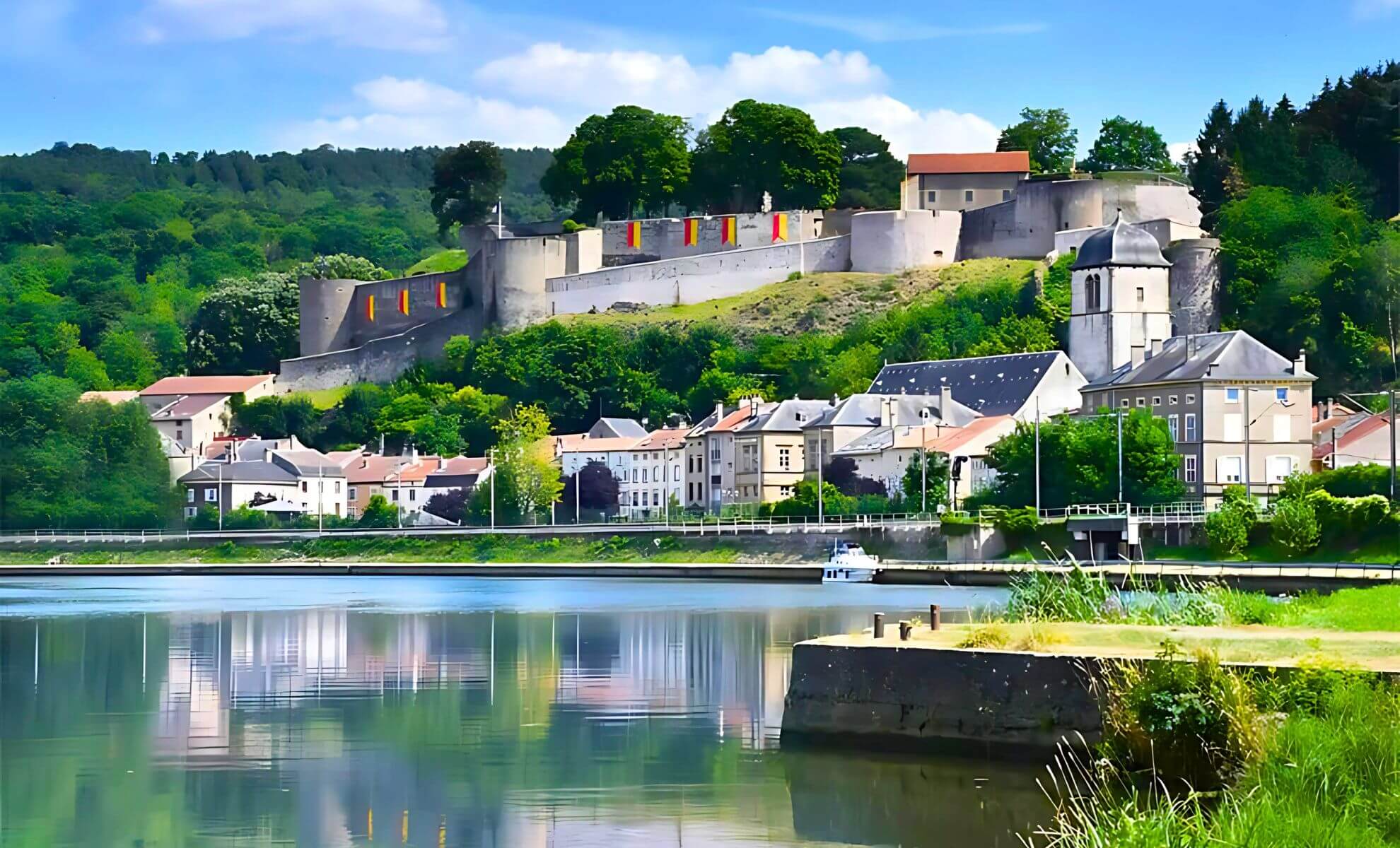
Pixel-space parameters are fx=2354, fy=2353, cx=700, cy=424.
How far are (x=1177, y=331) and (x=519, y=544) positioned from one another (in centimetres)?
2346

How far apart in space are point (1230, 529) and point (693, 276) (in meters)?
46.0

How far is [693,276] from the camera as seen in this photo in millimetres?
92812

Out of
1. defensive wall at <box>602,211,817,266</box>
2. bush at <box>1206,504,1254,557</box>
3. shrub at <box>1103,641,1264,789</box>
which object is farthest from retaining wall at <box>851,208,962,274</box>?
shrub at <box>1103,641,1264,789</box>

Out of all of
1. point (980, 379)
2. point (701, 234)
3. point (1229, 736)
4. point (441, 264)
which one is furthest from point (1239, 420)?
point (441, 264)

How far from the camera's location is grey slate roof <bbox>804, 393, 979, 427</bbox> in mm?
72688

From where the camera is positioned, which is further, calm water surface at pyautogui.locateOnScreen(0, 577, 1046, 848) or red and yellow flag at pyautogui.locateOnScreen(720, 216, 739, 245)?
Result: red and yellow flag at pyautogui.locateOnScreen(720, 216, 739, 245)

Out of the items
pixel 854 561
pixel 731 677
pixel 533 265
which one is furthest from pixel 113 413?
pixel 731 677

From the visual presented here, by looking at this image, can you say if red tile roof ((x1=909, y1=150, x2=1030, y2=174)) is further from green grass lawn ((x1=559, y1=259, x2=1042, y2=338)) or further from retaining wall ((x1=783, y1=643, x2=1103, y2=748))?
retaining wall ((x1=783, y1=643, x2=1103, y2=748))

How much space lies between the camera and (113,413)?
278 ft

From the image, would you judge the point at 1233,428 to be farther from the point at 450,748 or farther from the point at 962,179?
the point at 450,748

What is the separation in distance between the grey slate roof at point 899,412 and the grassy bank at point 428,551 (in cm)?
1012

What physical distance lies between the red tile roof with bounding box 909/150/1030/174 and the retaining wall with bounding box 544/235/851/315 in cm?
416

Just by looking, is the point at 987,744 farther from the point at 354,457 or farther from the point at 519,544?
the point at 354,457

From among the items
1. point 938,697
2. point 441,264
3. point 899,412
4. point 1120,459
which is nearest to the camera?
point 938,697
